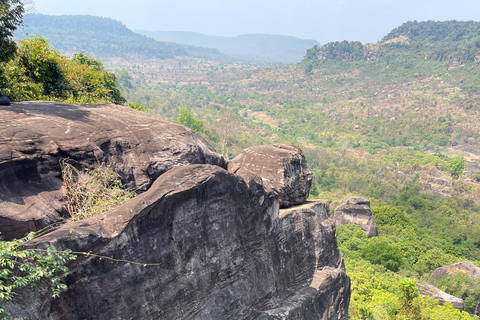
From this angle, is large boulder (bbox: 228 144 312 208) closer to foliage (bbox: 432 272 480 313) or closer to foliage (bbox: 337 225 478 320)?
foliage (bbox: 337 225 478 320)

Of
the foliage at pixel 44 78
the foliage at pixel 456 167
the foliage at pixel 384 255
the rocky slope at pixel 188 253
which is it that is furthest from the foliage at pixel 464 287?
the foliage at pixel 456 167

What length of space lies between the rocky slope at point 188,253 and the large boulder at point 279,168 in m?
0.62

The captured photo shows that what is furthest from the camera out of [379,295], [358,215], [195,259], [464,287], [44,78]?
[358,215]

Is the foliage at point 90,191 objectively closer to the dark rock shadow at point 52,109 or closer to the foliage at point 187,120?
the dark rock shadow at point 52,109

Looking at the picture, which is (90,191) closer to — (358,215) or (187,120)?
(358,215)

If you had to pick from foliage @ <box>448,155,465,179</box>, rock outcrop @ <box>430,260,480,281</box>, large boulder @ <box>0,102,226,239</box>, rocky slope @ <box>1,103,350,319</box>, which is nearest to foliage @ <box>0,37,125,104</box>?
large boulder @ <box>0,102,226,239</box>

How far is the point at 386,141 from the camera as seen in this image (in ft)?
375

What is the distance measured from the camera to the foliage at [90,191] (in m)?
6.99

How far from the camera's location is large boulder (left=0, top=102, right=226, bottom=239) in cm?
629

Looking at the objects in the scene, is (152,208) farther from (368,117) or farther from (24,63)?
(368,117)

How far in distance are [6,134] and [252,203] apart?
5.84 meters

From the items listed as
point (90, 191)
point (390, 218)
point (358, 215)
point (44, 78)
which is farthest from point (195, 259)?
point (390, 218)

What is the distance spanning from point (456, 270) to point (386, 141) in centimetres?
9027

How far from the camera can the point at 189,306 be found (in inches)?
295
